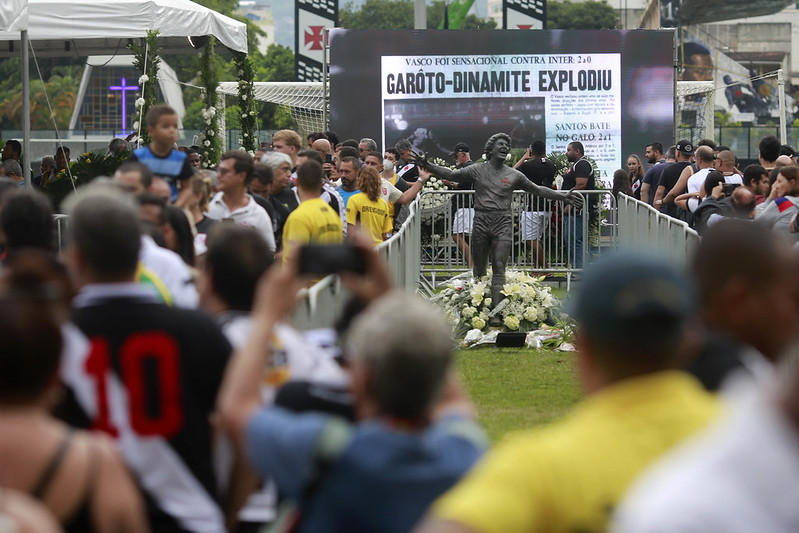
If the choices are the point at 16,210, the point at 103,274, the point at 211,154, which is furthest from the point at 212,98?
the point at 103,274

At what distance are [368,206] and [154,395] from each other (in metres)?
8.00

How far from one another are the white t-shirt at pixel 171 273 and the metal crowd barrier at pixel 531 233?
40.6 feet

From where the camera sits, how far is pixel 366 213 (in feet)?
37.2

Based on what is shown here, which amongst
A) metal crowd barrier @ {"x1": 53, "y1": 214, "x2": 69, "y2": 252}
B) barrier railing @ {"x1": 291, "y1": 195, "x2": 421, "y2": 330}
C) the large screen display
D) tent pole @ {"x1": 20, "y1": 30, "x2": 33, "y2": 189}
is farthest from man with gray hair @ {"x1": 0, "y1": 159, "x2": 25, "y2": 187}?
the large screen display

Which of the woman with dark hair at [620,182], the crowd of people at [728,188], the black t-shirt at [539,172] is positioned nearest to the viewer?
the crowd of people at [728,188]

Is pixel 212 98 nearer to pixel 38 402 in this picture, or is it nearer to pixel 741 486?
pixel 38 402

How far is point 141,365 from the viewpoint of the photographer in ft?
11.2

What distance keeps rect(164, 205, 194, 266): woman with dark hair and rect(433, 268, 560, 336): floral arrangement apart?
7.46 meters

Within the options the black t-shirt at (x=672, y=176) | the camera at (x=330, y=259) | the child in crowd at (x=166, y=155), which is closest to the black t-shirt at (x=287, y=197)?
the child in crowd at (x=166, y=155)

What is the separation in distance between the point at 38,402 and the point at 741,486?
5.28 ft

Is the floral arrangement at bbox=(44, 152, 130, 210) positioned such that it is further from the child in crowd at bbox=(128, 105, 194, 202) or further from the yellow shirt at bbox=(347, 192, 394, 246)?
the child in crowd at bbox=(128, 105, 194, 202)

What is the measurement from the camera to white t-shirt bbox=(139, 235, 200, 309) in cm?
470

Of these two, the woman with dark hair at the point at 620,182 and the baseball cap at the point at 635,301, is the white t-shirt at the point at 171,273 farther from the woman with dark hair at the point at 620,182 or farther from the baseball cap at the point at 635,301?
the woman with dark hair at the point at 620,182

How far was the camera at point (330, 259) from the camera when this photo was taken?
301 centimetres
